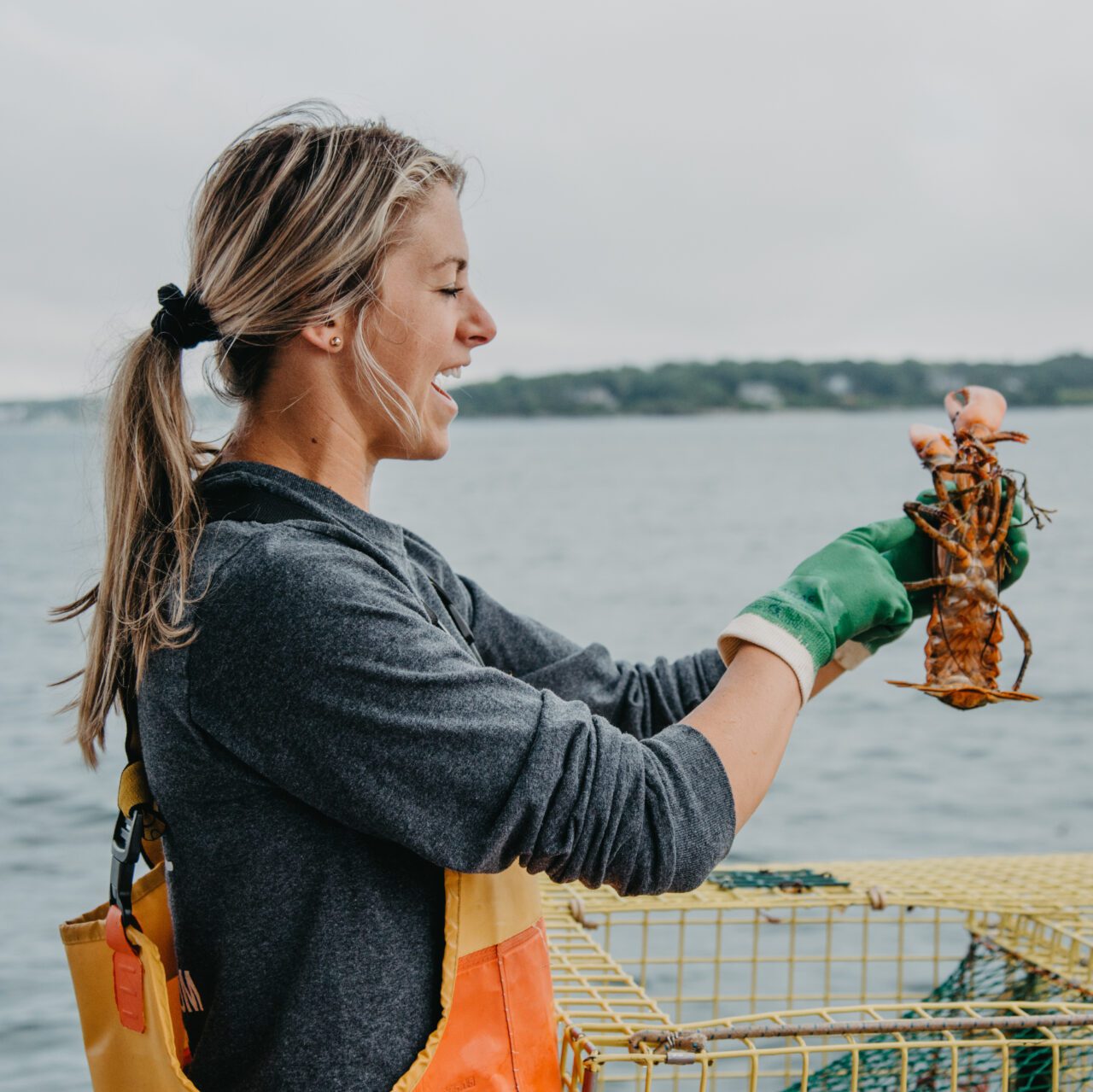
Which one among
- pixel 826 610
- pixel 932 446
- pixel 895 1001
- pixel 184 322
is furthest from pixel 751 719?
pixel 895 1001

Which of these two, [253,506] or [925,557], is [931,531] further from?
[253,506]

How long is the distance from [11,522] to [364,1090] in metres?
34.5

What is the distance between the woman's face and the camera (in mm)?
1827

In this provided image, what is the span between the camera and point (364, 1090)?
1635 mm

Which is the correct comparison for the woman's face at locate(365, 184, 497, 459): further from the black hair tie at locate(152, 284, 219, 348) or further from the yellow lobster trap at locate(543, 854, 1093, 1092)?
the yellow lobster trap at locate(543, 854, 1093, 1092)

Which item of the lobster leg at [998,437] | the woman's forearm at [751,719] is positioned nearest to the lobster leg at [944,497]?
the lobster leg at [998,437]

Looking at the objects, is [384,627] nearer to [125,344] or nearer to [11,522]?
[125,344]

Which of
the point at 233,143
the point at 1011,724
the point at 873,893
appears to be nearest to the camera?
the point at 233,143

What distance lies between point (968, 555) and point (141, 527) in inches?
59.4

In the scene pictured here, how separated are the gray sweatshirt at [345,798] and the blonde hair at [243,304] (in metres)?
0.12

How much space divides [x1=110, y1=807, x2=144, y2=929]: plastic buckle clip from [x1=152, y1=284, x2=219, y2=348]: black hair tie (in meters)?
0.64

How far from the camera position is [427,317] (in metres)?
1.86

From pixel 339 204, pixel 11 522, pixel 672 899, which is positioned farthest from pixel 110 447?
pixel 11 522

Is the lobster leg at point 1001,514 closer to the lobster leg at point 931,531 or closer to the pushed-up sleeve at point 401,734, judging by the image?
the lobster leg at point 931,531
